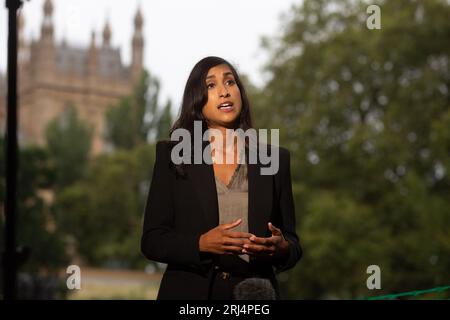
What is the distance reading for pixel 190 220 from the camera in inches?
131

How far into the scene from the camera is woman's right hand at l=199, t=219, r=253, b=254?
10.2 feet

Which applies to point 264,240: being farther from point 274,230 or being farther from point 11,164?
point 11,164

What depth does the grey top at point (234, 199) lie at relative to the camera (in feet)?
10.9

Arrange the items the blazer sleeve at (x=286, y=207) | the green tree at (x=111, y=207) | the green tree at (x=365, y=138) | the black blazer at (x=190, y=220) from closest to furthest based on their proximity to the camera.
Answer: the black blazer at (x=190, y=220), the blazer sleeve at (x=286, y=207), the green tree at (x=365, y=138), the green tree at (x=111, y=207)

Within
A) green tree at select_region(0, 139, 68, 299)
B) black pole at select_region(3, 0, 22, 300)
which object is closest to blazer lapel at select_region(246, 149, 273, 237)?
black pole at select_region(3, 0, 22, 300)

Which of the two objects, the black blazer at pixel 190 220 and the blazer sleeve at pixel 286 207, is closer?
the black blazer at pixel 190 220

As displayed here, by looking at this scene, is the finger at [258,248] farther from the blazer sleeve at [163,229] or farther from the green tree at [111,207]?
the green tree at [111,207]

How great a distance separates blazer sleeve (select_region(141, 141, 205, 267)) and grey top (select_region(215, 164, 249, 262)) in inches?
4.8

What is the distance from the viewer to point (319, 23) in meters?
39.0

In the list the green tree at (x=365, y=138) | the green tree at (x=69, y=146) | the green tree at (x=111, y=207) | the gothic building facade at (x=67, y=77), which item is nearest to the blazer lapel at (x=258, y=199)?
the green tree at (x=365, y=138)

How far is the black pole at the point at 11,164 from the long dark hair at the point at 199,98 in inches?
92.7

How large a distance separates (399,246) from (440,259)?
3871 millimetres

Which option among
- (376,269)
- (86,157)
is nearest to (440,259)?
(376,269)
